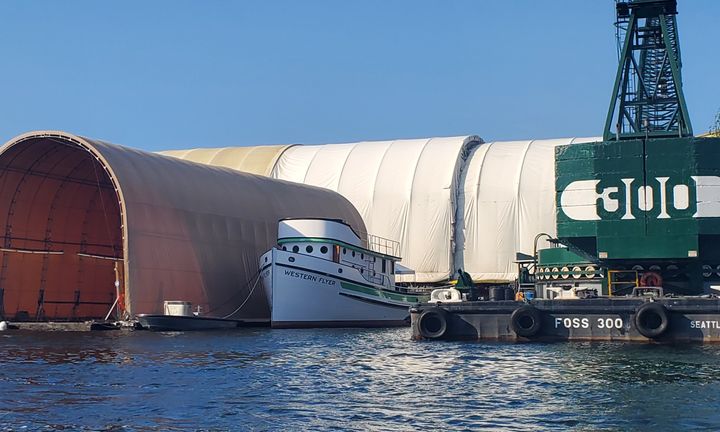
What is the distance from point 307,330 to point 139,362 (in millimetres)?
17403

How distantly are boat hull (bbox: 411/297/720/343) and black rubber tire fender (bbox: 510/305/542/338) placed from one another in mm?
39

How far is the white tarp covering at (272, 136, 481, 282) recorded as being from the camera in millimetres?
62188

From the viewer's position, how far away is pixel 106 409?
17219 millimetres

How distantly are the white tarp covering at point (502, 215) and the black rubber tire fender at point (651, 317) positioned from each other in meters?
32.2

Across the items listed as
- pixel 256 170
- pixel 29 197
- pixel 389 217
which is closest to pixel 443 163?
pixel 389 217

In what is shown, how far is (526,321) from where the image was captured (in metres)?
29.3

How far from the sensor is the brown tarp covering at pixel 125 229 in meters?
40.2

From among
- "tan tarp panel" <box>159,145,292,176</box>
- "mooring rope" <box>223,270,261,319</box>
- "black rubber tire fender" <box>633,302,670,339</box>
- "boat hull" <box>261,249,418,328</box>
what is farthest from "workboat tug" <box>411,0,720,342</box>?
"tan tarp panel" <box>159,145,292,176</box>

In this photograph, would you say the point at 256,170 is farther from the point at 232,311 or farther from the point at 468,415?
the point at 468,415

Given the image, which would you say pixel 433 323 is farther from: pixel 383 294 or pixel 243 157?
pixel 243 157

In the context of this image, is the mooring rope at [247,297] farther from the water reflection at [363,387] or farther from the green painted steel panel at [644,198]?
the green painted steel panel at [644,198]

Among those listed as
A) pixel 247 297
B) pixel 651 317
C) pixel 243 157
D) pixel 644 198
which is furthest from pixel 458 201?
pixel 651 317

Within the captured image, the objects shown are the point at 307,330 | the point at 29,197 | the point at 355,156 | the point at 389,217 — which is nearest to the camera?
the point at 307,330

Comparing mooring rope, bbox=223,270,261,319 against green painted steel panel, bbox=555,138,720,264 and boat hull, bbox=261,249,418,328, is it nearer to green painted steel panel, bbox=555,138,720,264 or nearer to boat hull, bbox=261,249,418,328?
boat hull, bbox=261,249,418,328
